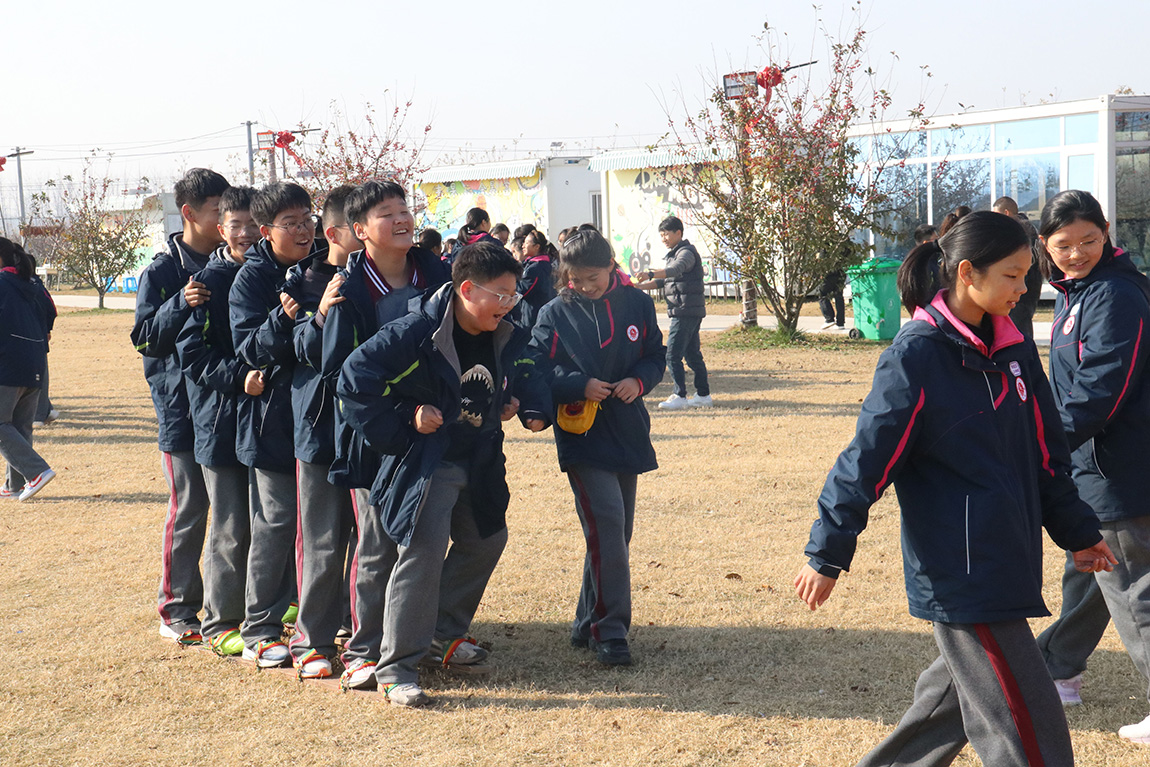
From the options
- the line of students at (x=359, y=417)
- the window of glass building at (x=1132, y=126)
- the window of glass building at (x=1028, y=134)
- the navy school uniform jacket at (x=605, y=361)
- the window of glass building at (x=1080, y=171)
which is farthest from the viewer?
the window of glass building at (x=1028, y=134)

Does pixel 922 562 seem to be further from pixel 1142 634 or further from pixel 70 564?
pixel 70 564

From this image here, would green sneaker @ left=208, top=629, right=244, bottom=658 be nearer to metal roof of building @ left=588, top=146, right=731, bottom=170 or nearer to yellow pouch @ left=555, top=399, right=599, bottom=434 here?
yellow pouch @ left=555, top=399, right=599, bottom=434

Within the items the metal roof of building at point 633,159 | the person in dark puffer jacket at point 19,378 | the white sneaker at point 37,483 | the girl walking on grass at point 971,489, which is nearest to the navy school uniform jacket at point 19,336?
the person in dark puffer jacket at point 19,378

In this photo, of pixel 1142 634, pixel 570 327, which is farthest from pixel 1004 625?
pixel 570 327

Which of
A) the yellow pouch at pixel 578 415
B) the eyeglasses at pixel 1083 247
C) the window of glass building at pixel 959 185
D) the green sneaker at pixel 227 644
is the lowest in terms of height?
the green sneaker at pixel 227 644

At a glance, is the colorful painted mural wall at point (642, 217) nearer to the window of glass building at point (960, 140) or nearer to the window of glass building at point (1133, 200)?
the window of glass building at point (960, 140)

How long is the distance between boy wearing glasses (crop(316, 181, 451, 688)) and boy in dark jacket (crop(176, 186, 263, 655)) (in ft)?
2.32

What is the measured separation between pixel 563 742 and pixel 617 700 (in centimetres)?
44

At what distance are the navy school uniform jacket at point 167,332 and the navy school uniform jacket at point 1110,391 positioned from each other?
369 cm

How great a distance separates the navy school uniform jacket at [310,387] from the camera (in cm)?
436

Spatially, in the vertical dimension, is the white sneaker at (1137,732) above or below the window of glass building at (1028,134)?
below

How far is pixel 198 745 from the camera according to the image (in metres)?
4.00

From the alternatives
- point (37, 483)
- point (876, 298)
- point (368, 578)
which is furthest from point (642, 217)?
point (368, 578)

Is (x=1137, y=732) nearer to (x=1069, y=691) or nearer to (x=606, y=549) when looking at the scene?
(x=1069, y=691)
